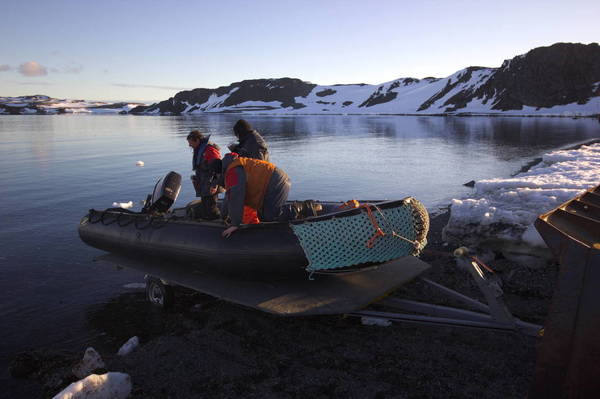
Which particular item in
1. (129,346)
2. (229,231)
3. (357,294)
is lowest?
(129,346)

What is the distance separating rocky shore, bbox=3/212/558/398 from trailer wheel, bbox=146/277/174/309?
0.27m

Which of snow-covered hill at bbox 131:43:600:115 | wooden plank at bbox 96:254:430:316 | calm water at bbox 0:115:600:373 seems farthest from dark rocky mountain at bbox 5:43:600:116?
wooden plank at bbox 96:254:430:316

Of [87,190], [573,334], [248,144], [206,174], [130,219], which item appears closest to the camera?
[573,334]

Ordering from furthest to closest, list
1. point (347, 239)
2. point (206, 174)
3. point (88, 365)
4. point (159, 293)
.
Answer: point (206, 174), point (159, 293), point (347, 239), point (88, 365)

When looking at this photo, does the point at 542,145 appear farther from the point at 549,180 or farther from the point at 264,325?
the point at 264,325

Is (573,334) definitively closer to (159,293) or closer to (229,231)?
(229,231)

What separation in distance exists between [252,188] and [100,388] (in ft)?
9.50

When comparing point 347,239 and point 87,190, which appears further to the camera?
point 87,190

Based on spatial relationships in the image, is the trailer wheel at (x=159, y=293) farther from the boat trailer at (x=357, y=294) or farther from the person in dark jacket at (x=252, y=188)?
the person in dark jacket at (x=252, y=188)

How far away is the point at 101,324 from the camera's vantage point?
6.19 meters

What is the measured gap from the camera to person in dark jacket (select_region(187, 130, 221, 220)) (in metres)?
7.23

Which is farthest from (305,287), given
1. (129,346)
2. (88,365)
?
(88,365)

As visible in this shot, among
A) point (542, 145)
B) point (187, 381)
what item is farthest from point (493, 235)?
point (542, 145)

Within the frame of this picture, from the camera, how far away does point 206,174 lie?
7332 millimetres
